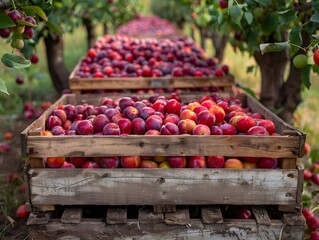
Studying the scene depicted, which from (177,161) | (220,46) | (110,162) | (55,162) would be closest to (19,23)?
(55,162)

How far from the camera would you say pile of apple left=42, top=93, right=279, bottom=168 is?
2219 mm

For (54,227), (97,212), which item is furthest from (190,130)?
(54,227)

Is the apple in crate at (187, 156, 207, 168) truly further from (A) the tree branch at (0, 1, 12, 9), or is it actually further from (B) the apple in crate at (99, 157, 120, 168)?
(A) the tree branch at (0, 1, 12, 9)

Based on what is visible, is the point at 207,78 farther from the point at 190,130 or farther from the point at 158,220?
the point at 158,220

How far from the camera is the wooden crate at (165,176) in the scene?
2160mm

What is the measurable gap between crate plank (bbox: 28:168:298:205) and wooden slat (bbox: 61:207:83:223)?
71 millimetres

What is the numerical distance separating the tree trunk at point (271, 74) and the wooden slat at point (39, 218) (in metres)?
2.48

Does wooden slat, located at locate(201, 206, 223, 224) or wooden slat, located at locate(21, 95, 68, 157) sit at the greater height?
wooden slat, located at locate(21, 95, 68, 157)

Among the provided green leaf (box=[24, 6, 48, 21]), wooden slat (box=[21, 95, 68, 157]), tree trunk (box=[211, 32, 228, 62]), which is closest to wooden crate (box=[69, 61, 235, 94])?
wooden slat (box=[21, 95, 68, 157])

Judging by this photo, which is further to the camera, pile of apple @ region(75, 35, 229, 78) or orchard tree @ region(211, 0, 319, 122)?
pile of apple @ region(75, 35, 229, 78)

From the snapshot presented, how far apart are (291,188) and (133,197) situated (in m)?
0.79

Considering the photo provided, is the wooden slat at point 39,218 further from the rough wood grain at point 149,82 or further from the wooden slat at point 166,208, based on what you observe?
the rough wood grain at point 149,82

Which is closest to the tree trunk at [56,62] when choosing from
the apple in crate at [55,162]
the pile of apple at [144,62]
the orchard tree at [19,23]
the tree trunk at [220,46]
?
the pile of apple at [144,62]

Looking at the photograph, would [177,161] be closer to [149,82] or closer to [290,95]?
[149,82]
